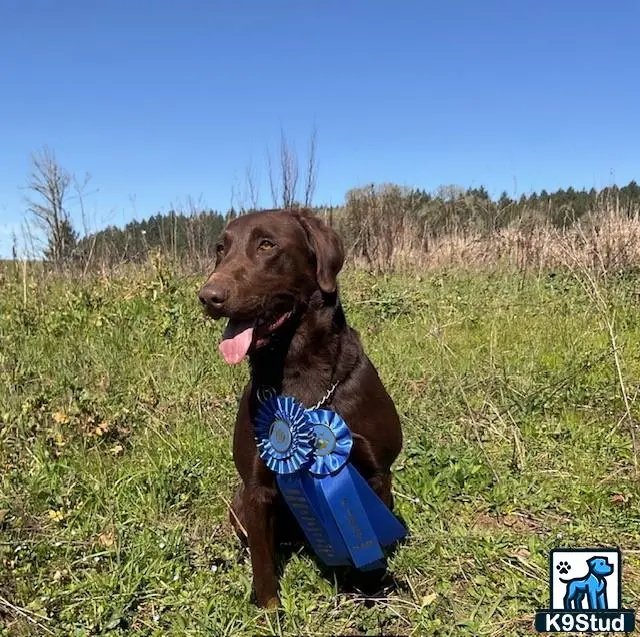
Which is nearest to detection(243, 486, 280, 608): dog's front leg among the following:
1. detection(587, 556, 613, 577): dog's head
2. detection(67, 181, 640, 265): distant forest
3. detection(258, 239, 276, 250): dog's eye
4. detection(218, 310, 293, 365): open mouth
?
detection(218, 310, 293, 365): open mouth

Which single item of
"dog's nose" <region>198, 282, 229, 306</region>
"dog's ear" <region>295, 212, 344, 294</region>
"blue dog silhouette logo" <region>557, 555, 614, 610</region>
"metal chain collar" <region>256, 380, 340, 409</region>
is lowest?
"blue dog silhouette logo" <region>557, 555, 614, 610</region>

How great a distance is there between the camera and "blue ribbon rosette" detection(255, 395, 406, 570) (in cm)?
207

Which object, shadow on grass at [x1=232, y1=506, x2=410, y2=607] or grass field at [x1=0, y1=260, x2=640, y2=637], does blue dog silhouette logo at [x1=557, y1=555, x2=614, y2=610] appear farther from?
shadow on grass at [x1=232, y1=506, x2=410, y2=607]

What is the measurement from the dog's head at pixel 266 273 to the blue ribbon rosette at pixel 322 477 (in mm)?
295

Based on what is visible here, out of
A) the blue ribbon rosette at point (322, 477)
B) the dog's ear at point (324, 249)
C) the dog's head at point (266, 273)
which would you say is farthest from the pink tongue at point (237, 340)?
the dog's ear at point (324, 249)

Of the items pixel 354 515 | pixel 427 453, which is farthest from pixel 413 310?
pixel 354 515

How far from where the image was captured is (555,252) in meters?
7.53

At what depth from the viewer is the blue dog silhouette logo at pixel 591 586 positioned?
79.7 inches

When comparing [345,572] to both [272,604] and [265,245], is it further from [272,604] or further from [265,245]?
[265,245]

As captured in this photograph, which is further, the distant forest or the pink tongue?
the distant forest

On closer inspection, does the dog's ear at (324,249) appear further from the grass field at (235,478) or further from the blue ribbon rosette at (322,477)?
the grass field at (235,478)

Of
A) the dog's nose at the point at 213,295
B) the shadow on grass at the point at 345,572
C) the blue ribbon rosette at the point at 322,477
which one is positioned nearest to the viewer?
the dog's nose at the point at 213,295

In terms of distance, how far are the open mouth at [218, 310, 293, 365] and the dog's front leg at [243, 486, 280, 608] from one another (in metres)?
0.53

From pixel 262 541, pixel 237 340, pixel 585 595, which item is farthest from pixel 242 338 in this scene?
pixel 585 595
